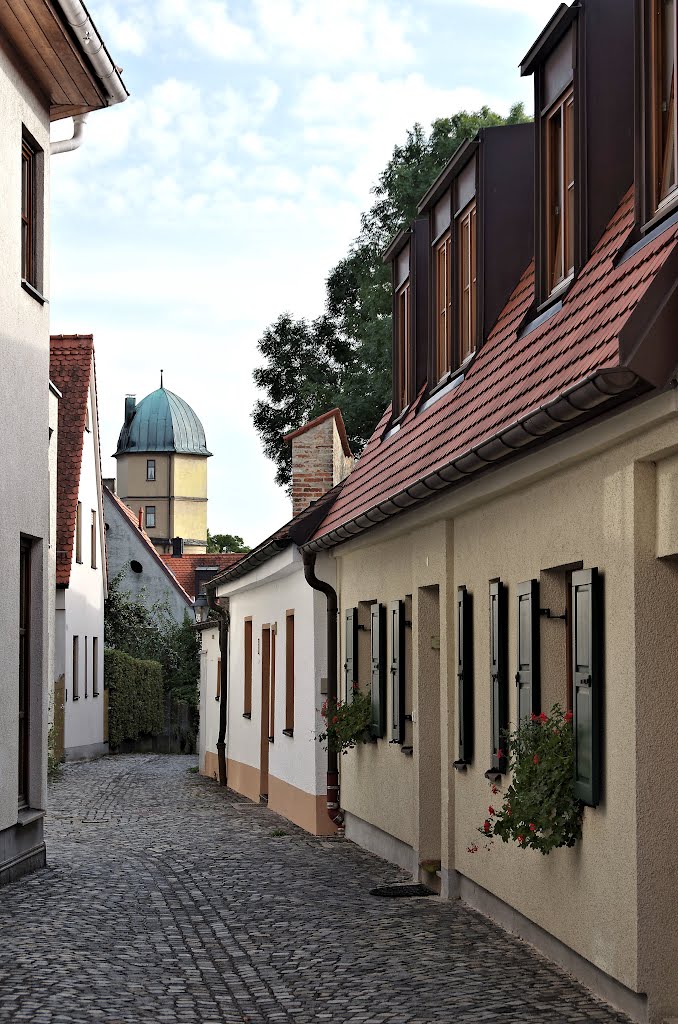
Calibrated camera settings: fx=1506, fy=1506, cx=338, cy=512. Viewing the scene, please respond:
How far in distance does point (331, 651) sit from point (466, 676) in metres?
5.89

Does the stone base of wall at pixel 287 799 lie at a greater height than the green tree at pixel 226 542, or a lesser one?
lesser

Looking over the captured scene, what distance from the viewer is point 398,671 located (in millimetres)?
13086

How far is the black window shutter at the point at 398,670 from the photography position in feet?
42.8

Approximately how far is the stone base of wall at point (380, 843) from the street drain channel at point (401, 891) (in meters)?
0.48

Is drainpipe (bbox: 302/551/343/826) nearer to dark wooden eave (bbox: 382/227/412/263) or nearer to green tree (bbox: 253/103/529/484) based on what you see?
dark wooden eave (bbox: 382/227/412/263)

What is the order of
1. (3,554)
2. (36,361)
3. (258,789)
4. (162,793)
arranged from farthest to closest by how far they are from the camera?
(162,793) → (258,789) → (36,361) → (3,554)

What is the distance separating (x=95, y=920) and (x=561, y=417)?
512 cm

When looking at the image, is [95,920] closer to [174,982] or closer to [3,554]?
[174,982]

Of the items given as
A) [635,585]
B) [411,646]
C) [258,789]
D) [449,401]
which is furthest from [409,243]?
[258,789]

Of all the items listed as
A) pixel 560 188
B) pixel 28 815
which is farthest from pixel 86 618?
pixel 560 188

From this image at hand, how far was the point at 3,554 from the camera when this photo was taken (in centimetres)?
1170

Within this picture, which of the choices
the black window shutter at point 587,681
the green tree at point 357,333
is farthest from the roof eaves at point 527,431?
the green tree at point 357,333

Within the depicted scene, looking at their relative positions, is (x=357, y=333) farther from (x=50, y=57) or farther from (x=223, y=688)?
(x=50, y=57)

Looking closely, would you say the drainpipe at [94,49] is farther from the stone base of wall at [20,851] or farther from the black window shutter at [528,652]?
the stone base of wall at [20,851]
